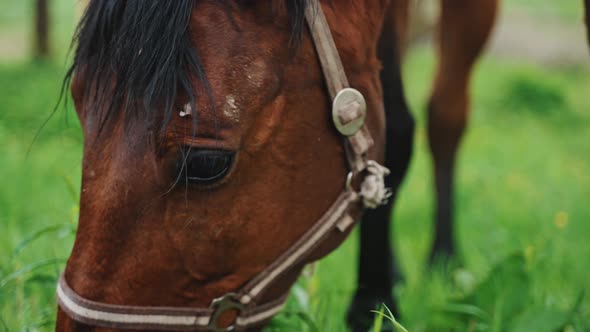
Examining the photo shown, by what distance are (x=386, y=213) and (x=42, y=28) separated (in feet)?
22.8

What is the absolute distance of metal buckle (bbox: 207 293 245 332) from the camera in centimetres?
138

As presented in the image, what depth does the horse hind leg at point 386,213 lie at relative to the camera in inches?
78.7

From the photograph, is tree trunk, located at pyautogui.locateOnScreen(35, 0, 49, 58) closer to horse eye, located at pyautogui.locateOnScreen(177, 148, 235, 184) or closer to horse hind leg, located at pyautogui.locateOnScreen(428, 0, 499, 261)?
horse hind leg, located at pyautogui.locateOnScreen(428, 0, 499, 261)

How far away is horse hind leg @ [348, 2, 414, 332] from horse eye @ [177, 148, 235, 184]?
32.7 inches

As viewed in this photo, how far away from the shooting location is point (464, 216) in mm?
3482

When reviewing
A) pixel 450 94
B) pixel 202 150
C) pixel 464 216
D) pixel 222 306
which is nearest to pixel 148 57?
pixel 202 150

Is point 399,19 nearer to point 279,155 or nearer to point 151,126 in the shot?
point 279,155

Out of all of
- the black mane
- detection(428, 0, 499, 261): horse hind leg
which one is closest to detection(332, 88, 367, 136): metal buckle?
the black mane

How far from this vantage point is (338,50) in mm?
1398

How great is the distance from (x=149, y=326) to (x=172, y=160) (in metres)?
0.34

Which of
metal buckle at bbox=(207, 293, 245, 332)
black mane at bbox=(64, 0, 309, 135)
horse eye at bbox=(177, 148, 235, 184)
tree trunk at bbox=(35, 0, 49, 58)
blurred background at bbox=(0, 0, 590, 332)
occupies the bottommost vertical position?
tree trunk at bbox=(35, 0, 49, 58)

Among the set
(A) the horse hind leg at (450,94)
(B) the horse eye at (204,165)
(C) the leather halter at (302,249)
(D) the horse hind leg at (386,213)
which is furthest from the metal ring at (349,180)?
(A) the horse hind leg at (450,94)

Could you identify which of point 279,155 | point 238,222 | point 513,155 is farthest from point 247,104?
point 513,155

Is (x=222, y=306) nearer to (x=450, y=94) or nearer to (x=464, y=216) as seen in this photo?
(x=450, y=94)
